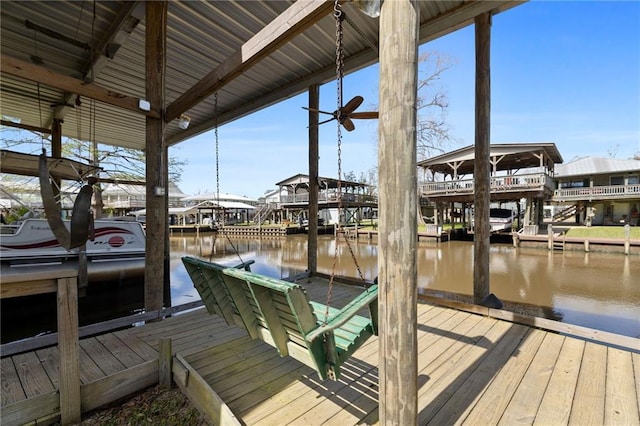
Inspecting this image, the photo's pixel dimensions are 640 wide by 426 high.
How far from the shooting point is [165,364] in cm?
236

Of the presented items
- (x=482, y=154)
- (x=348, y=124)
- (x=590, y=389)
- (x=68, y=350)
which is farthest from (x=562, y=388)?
(x=68, y=350)

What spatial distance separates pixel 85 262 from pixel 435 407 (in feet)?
22.0

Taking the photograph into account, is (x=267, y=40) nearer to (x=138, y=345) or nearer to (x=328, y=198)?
(x=138, y=345)

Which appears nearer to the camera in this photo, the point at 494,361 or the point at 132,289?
the point at 494,361

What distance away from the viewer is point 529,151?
1519 cm

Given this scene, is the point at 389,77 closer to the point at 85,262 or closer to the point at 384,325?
the point at 384,325

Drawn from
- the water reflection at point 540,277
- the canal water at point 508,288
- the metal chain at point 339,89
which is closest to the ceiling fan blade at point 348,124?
the metal chain at point 339,89

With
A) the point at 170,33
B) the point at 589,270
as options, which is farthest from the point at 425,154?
the point at 170,33

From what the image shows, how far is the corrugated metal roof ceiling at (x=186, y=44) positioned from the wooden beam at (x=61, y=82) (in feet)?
3.85

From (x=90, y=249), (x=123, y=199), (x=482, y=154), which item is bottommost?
(x=90, y=249)

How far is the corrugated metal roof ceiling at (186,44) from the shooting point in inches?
141

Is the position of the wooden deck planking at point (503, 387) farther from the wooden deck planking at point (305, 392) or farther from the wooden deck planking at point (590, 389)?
the wooden deck planking at point (305, 392)

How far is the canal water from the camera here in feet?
16.5

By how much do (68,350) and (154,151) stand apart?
239cm
